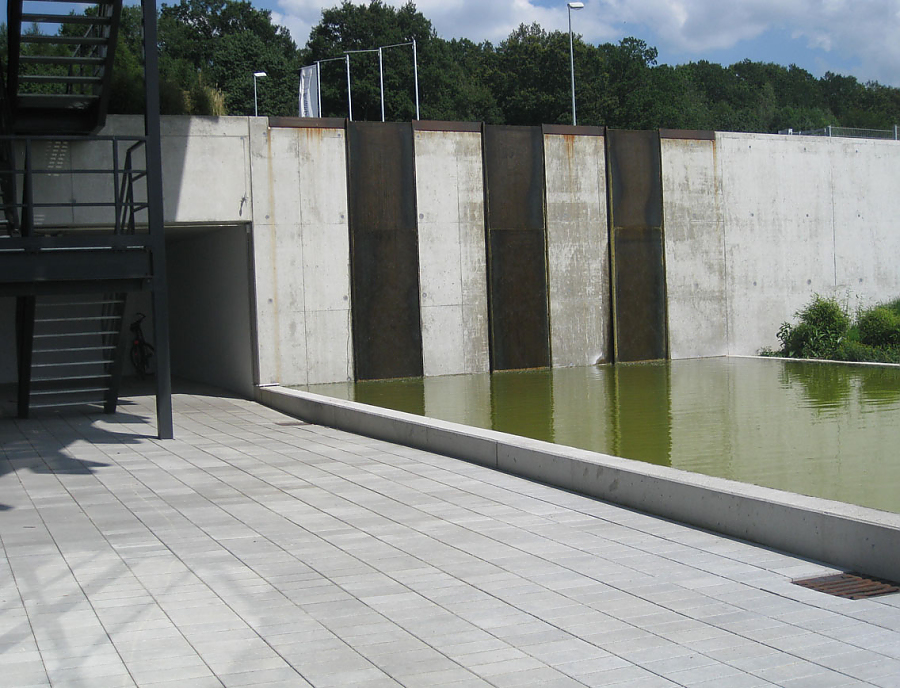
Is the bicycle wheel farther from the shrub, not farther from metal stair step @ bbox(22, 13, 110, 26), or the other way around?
the shrub

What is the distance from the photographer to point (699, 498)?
21.8ft

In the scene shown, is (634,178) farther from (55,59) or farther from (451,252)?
(55,59)

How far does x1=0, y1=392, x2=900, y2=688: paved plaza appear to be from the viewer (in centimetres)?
424

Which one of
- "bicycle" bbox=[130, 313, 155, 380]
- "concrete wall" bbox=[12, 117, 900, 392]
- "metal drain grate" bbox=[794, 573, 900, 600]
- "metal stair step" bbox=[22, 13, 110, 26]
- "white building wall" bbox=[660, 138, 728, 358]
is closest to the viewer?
"metal drain grate" bbox=[794, 573, 900, 600]

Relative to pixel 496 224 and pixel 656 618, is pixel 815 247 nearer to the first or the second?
pixel 496 224

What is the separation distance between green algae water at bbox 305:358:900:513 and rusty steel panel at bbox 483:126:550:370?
59 cm

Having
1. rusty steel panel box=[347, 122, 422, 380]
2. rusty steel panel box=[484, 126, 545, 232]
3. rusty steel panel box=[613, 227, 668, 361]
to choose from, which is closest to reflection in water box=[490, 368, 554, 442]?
rusty steel panel box=[347, 122, 422, 380]

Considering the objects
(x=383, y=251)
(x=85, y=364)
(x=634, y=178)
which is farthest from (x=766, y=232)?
(x=85, y=364)

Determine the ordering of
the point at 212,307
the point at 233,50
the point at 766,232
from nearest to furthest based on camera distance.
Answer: the point at 212,307 < the point at 766,232 < the point at 233,50

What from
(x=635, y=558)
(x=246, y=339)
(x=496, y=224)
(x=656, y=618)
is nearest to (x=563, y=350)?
(x=496, y=224)

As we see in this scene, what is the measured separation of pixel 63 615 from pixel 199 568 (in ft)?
3.39

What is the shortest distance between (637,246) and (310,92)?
13.2m

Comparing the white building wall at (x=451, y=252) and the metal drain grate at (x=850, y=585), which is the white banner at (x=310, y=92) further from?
the metal drain grate at (x=850, y=585)

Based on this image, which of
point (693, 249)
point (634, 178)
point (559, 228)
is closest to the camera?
point (559, 228)
